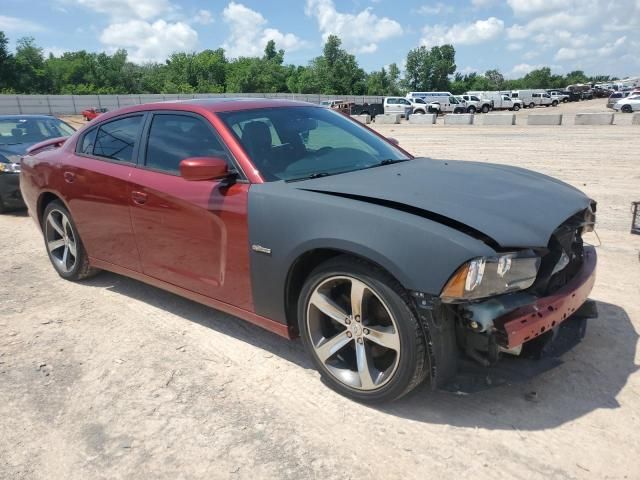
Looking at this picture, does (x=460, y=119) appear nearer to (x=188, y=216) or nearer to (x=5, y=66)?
(x=188, y=216)

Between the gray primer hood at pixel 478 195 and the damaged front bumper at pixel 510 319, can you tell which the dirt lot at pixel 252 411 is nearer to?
the damaged front bumper at pixel 510 319

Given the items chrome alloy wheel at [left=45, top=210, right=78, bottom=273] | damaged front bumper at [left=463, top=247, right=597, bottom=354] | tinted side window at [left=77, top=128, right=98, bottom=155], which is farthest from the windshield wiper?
chrome alloy wheel at [left=45, top=210, right=78, bottom=273]

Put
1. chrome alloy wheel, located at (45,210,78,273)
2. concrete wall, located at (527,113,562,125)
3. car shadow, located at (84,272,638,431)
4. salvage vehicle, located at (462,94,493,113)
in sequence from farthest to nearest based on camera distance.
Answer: salvage vehicle, located at (462,94,493,113) → concrete wall, located at (527,113,562,125) → chrome alloy wheel, located at (45,210,78,273) → car shadow, located at (84,272,638,431)

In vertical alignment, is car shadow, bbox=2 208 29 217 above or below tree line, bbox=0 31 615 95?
below

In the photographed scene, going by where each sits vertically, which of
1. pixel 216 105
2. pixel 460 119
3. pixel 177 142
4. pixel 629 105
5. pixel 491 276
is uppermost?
pixel 216 105

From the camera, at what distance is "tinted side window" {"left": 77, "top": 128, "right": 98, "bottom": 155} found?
14.8 feet

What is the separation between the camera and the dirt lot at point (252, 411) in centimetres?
240

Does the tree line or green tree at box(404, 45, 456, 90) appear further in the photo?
green tree at box(404, 45, 456, 90)

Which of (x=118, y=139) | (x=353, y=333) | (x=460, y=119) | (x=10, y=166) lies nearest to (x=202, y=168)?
(x=353, y=333)

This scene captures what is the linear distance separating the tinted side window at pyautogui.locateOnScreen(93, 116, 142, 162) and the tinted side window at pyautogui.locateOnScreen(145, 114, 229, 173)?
0.24m

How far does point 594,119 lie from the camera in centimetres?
2525

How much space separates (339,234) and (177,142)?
5.51 feet

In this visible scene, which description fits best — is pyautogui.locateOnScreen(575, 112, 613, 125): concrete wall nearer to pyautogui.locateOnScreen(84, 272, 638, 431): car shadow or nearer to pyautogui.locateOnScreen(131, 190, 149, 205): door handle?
pyautogui.locateOnScreen(84, 272, 638, 431): car shadow

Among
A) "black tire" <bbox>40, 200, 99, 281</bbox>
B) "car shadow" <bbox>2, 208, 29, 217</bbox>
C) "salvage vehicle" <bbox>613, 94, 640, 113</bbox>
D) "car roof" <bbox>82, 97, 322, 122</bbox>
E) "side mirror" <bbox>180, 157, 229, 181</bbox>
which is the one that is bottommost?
"salvage vehicle" <bbox>613, 94, 640, 113</bbox>
